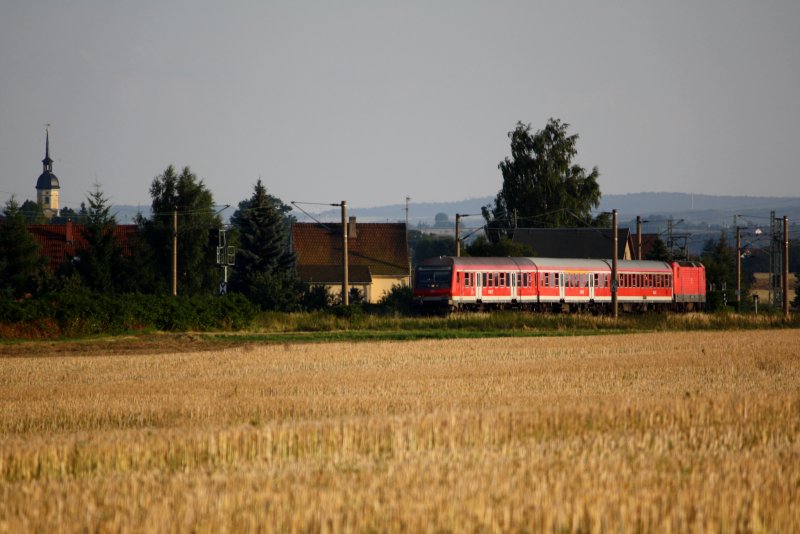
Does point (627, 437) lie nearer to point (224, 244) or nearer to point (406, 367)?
point (406, 367)

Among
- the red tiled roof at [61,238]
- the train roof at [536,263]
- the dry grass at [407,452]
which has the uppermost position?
the red tiled roof at [61,238]

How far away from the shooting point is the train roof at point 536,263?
56.8m

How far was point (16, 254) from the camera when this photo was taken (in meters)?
65.6

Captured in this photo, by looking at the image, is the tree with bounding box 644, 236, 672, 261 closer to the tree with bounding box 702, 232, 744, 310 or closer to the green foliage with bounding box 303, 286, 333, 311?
the tree with bounding box 702, 232, 744, 310

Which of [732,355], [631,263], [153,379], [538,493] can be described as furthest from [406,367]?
[631,263]

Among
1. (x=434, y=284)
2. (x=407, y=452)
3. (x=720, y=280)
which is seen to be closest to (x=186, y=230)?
(x=434, y=284)

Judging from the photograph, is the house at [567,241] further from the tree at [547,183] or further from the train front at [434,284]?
the train front at [434,284]

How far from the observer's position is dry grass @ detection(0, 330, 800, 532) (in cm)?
826

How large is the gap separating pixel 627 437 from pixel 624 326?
1489 inches

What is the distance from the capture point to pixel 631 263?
66.3 m

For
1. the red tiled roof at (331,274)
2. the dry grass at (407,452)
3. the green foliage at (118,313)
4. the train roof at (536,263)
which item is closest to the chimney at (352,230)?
the red tiled roof at (331,274)

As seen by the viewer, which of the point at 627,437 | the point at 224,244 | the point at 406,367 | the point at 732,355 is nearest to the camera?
the point at 627,437

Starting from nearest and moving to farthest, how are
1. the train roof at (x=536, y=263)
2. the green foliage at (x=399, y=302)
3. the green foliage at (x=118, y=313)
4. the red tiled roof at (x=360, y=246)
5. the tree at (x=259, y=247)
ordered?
1. the green foliage at (x=118, y=313)
2. the train roof at (x=536, y=263)
3. the green foliage at (x=399, y=302)
4. the tree at (x=259, y=247)
5. the red tiled roof at (x=360, y=246)

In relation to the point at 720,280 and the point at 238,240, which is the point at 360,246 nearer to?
the point at 238,240
